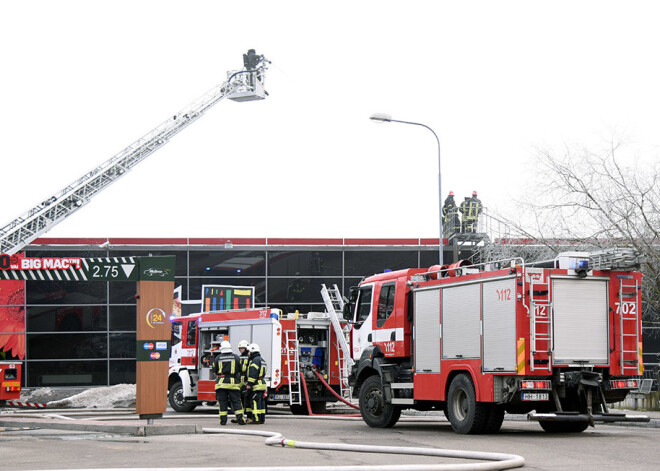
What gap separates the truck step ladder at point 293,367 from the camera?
69.4 feet

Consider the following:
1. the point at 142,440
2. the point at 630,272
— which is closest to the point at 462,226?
the point at 630,272

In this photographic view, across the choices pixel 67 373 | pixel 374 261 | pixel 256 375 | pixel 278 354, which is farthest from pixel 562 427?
pixel 67 373

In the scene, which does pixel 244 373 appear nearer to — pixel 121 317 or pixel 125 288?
pixel 125 288

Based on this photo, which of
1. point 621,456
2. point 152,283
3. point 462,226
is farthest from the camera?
point 462,226

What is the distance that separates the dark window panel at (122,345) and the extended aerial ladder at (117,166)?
198 inches

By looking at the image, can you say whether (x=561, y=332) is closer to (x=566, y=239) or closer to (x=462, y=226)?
(x=566, y=239)

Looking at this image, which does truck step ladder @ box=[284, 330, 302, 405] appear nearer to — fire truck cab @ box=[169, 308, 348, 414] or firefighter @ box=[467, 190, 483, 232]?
fire truck cab @ box=[169, 308, 348, 414]

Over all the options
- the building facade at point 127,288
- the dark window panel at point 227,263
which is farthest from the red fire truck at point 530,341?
the dark window panel at point 227,263

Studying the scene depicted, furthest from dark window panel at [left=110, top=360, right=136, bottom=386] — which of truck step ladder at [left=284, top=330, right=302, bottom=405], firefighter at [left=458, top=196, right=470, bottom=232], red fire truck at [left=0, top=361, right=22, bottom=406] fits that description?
truck step ladder at [left=284, top=330, right=302, bottom=405]

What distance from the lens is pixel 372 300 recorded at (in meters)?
17.4

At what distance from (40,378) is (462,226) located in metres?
16.9

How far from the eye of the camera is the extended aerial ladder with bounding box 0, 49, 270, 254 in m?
36.1

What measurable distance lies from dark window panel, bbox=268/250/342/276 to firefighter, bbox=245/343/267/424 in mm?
17876

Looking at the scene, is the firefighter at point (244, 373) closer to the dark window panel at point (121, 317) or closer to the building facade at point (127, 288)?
the building facade at point (127, 288)
